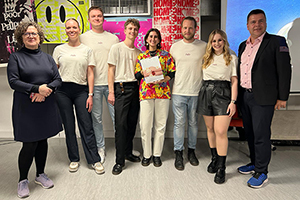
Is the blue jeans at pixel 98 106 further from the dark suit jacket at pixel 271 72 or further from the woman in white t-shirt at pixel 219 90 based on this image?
the dark suit jacket at pixel 271 72

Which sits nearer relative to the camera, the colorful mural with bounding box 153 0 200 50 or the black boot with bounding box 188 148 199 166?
the black boot with bounding box 188 148 199 166

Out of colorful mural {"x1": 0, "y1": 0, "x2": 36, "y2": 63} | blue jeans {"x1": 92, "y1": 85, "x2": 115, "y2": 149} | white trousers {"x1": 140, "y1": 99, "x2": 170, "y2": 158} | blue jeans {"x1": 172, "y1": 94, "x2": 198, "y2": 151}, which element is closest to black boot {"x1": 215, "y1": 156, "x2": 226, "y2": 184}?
blue jeans {"x1": 172, "y1": 94, "x2": 198, "y2": 151}

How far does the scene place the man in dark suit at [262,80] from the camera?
2.00 metres

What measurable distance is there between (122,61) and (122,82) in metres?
0.22

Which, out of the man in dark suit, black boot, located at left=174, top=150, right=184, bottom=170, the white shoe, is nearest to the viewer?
the man in dark suit

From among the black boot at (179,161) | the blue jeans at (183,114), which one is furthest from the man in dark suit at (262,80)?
the black boot at (179,161)

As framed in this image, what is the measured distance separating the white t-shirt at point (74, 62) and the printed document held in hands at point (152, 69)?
0.60 m

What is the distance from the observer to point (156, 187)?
2156mm

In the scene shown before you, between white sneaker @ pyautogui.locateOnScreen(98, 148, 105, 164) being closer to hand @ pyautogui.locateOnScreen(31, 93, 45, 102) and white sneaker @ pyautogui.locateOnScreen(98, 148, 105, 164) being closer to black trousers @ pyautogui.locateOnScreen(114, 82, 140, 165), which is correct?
black trousers @ pyautogui.locateOnScreen(114, 82, 140, 165)

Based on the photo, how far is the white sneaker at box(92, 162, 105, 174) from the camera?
2427mm

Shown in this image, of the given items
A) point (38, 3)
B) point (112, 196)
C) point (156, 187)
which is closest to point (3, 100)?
point (38, 3)

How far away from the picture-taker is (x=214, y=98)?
2.21m

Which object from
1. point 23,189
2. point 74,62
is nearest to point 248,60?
point 74,62

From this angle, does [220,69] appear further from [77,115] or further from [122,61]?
[77,115]
